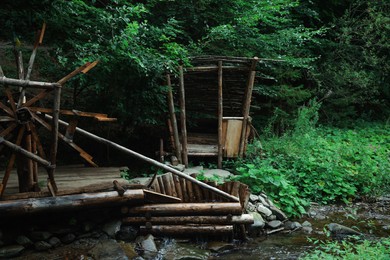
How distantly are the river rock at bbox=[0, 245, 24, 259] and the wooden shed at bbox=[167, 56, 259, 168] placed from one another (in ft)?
14.8

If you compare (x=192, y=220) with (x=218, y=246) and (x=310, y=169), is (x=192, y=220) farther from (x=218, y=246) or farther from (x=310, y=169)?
(x=310, y=169)

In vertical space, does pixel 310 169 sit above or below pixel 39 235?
above

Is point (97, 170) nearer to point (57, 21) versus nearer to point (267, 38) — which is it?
point (57, 21)

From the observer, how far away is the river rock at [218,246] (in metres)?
6.35

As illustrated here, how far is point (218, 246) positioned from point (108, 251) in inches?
72.2

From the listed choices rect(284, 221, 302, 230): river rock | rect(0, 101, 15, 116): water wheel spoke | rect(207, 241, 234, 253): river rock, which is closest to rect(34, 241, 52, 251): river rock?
rect(0, 101, 15, 116): water wheel spoke

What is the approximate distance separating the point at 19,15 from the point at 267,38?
21.7 ft

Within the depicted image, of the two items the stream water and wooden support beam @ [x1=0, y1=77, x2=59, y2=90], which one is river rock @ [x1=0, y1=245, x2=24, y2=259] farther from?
wooden support beam @ [x1=0, y1=77, x2=59, y2=90]

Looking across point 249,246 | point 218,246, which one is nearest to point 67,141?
point 218,246

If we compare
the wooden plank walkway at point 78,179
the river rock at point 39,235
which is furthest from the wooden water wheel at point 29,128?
the river rock at point 39,235

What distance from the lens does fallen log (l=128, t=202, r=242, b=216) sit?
→ 261 inches

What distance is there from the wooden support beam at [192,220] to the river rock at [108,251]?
59cm

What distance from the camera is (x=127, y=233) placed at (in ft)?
21.7

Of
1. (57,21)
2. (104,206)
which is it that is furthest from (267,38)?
(104,206)
